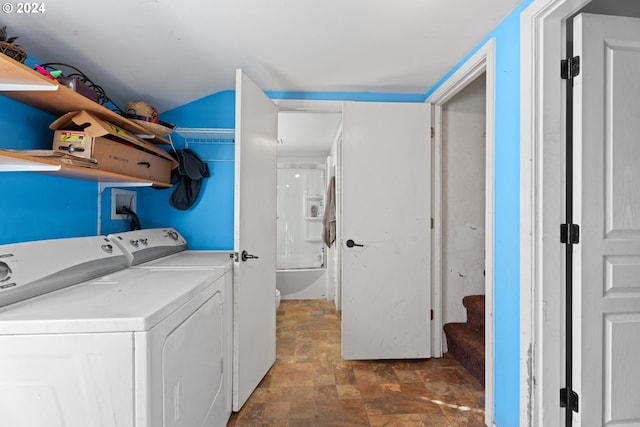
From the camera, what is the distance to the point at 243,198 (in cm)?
166

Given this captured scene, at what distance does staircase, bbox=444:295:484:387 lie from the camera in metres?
1.95

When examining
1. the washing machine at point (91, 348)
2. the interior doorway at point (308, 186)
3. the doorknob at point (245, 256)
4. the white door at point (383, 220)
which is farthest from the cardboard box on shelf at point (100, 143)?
the white door at point (383, 220)

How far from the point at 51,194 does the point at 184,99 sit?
1146mm

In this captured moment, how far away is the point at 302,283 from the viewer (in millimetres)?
3709

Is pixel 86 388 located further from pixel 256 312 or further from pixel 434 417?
pixel 434 417

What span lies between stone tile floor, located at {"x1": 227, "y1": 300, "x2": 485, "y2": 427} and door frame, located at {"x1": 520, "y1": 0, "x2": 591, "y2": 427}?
1.88 feet

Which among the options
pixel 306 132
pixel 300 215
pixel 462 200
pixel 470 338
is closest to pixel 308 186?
pixel 300 215

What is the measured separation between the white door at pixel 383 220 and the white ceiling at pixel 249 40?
33cm

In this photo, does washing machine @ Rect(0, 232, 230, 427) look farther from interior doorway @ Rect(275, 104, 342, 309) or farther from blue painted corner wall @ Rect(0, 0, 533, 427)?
interior doorway @ Rect(275, 104, 342, 309)

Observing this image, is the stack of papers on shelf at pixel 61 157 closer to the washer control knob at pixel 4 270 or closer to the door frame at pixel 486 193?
the washer control knob at pixel 4 270

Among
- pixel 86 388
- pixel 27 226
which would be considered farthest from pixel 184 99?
pixel 86 388

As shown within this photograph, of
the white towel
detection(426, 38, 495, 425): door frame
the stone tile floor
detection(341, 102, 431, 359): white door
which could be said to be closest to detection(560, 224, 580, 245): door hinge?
detection(426, 38, 495, 425): door frame

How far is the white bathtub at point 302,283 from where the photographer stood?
3676mm

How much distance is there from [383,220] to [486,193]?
0.78m
